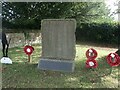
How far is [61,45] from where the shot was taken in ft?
21.2

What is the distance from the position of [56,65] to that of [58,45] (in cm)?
58

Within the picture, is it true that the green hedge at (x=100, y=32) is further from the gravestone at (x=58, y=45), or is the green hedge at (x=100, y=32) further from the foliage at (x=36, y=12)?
Result: the gravestone at (x=58, y=45)

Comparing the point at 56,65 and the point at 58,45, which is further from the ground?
the point at 58,45

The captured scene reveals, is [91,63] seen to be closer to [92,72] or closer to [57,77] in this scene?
[92,72]

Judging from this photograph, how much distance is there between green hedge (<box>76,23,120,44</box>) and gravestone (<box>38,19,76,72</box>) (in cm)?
1053

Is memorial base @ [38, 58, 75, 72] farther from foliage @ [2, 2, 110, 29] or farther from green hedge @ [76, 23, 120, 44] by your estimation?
green hedge @ [76, 23, 120, 44]

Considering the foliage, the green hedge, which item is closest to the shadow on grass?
the foliage

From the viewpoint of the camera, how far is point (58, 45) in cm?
649

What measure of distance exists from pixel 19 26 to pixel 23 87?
9229mm

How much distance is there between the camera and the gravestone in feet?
20.8

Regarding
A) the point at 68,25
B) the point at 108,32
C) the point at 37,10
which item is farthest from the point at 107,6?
the point at 68,25

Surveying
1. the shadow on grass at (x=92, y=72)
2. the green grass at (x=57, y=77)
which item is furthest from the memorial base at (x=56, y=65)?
the shadow on grass at (x=92, y=72)

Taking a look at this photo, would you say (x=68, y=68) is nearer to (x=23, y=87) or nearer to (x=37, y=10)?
(x=23, y=87)

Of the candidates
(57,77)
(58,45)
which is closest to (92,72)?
(57,77)
